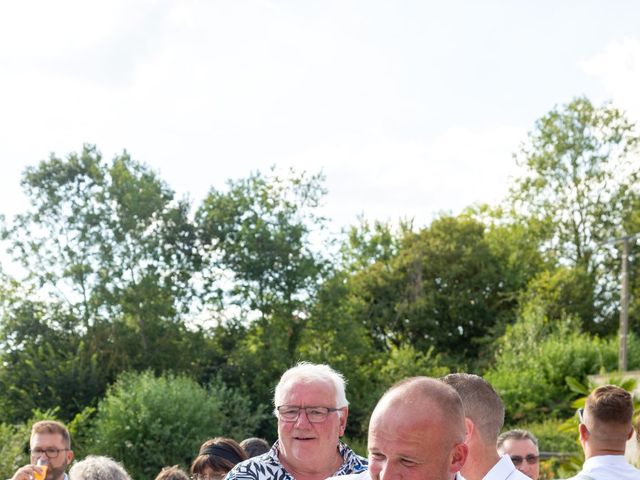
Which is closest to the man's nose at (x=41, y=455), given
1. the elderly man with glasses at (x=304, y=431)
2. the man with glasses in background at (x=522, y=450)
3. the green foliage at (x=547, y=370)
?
the man with glasses in background at (x=522, y=450)

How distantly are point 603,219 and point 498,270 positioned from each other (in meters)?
5.30

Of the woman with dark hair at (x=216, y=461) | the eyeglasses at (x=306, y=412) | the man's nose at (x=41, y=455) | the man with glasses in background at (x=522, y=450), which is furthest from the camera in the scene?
the man's nose at (x=41, y=455)

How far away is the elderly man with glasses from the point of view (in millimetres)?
5160

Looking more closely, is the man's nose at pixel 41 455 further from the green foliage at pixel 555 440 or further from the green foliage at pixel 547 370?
the green foliage at pixel 547 370

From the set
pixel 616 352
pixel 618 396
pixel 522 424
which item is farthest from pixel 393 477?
pixel 616 352

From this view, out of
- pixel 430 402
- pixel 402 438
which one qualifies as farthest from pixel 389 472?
pixel 430 402

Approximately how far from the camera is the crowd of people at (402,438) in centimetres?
312

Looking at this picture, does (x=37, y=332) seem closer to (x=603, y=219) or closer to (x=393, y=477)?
(x=603, y=219)

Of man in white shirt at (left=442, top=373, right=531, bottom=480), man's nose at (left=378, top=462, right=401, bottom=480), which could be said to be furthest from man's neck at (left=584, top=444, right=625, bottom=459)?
man's nose at (left=378, top=462, right=401, bottom=480)

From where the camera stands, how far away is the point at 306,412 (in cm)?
518

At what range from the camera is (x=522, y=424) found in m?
37.3

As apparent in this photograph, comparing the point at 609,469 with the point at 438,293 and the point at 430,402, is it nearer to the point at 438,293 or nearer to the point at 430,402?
the point at 430,402

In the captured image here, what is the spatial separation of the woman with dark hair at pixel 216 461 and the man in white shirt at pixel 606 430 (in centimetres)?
222

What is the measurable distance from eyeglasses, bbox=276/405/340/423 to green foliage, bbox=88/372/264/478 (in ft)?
89.8
